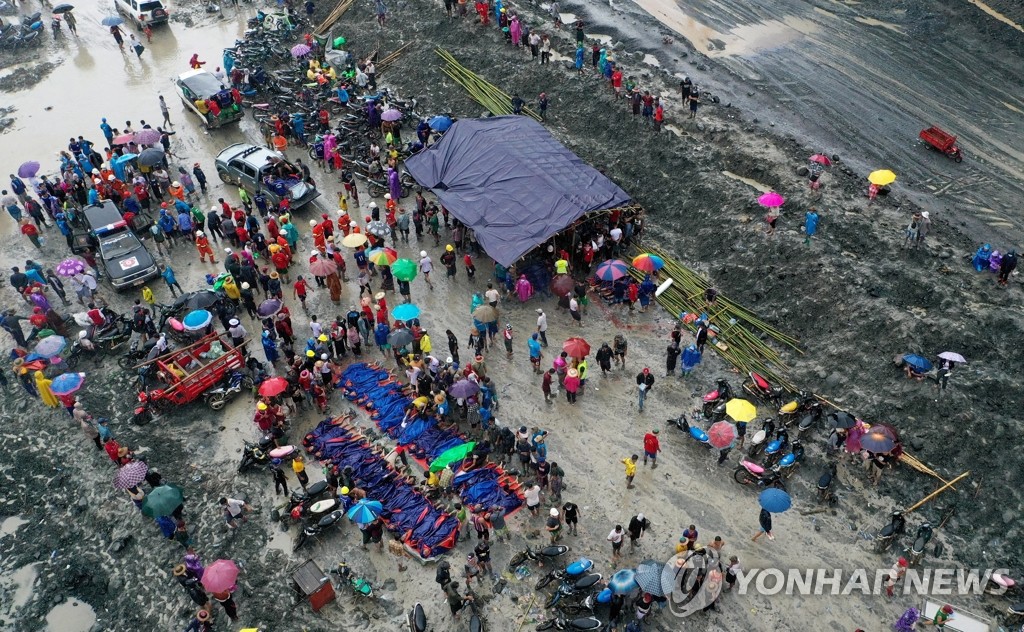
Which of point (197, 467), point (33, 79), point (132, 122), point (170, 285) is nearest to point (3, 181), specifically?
point (132, 122)

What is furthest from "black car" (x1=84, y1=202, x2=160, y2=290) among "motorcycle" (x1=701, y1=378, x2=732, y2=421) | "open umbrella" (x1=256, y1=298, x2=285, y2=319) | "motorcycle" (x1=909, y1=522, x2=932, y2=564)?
"motorcycle" (x1=909, y1=522, x2=932, y2=564)

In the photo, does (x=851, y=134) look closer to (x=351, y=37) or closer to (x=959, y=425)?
(x=959, y=425)

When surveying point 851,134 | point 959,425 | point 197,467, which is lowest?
point 197,467

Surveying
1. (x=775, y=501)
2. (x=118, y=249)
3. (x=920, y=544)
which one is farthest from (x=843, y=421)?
(x=118, y=249)

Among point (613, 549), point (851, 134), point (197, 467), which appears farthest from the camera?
point (851, 134)

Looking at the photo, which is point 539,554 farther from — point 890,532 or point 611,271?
point 611,271

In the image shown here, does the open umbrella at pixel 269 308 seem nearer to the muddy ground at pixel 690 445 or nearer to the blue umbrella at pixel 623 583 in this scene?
the muddy ground at pixel 690 445

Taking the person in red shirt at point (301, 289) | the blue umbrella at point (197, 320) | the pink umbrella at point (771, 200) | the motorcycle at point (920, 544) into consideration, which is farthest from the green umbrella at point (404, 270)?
the motorcycle at point (920, 544)
